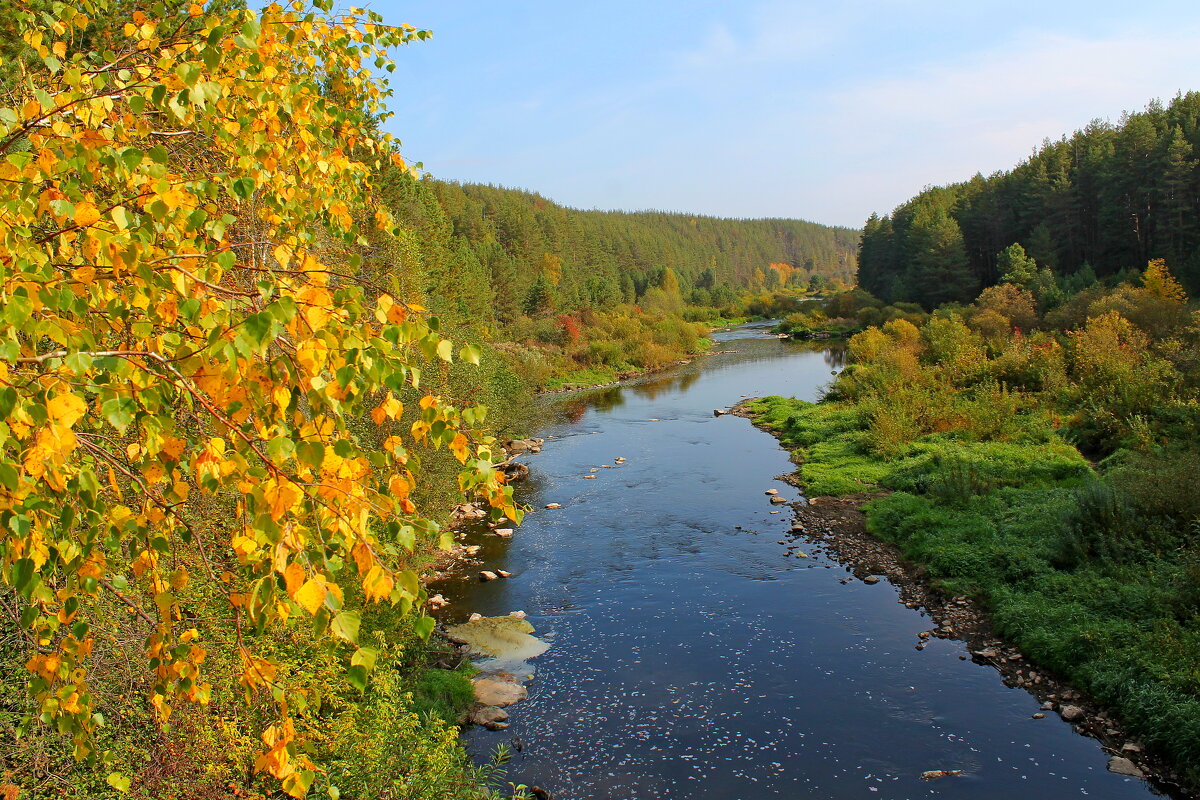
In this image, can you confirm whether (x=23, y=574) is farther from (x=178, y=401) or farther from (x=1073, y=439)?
(x=1073, y=439)

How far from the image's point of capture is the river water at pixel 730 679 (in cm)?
985

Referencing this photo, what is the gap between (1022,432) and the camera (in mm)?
23750

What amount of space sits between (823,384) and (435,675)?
34.0 metres

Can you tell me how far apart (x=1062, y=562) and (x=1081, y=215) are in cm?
5517

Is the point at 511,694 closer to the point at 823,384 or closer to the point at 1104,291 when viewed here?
the point at 823,384

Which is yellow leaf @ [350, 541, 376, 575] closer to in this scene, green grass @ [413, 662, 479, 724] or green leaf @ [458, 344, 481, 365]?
green leaf @ [458, 344, 481, 365]

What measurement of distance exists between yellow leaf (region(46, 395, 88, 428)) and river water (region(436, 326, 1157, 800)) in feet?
29.1

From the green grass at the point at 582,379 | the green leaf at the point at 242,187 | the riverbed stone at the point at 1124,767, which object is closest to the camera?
the green leaf at the point at 242,187

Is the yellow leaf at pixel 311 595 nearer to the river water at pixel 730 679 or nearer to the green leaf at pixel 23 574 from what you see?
the green leaf at pixel 23 574

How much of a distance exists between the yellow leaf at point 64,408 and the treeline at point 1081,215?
5224 cm

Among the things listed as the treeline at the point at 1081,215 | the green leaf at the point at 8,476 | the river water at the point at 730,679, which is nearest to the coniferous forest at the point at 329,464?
the green leaf at the point at 8,476

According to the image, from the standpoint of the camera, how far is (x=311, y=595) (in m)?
2.25

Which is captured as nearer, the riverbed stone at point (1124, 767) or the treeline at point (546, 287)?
the riverbed stone at point (1124, 767)

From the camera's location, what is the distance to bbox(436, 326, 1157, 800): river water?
985 cm
